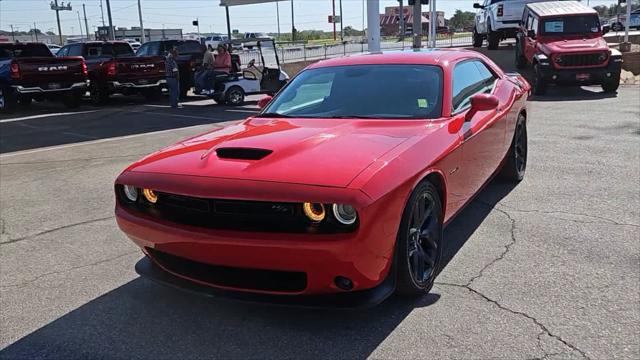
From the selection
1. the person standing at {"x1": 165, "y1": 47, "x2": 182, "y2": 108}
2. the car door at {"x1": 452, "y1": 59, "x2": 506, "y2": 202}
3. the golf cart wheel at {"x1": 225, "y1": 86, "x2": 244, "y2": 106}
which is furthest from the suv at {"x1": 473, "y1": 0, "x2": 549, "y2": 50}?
the car door at {"x1": 452, "y1": 59, "x2": 506, "y2": 202}

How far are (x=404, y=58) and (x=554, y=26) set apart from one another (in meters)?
11.9

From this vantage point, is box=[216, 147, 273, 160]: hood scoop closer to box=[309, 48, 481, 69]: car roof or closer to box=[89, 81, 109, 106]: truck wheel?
box=[309, 48, 481, 69]: car roof

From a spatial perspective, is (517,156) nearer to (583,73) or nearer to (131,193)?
(131,193)

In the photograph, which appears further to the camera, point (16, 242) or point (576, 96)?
point (576, 96)

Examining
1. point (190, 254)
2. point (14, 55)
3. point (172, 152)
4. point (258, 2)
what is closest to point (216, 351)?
point (190, 254)

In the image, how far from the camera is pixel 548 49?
551 inches

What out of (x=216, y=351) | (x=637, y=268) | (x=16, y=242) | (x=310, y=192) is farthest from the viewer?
(x=16, y=242)

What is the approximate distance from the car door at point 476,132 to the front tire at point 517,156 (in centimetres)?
64

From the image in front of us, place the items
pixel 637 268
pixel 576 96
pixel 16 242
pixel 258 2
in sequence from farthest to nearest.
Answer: pixel 258 2
pixel 576 96
pixel 16 242
pixel 637 268

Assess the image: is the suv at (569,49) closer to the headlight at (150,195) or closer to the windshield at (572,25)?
the windshield at (572,25)

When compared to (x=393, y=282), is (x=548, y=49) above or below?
above

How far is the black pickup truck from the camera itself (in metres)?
16.0

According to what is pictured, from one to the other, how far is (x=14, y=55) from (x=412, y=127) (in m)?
15.7

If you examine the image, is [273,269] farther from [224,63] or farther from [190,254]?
[224,63]
